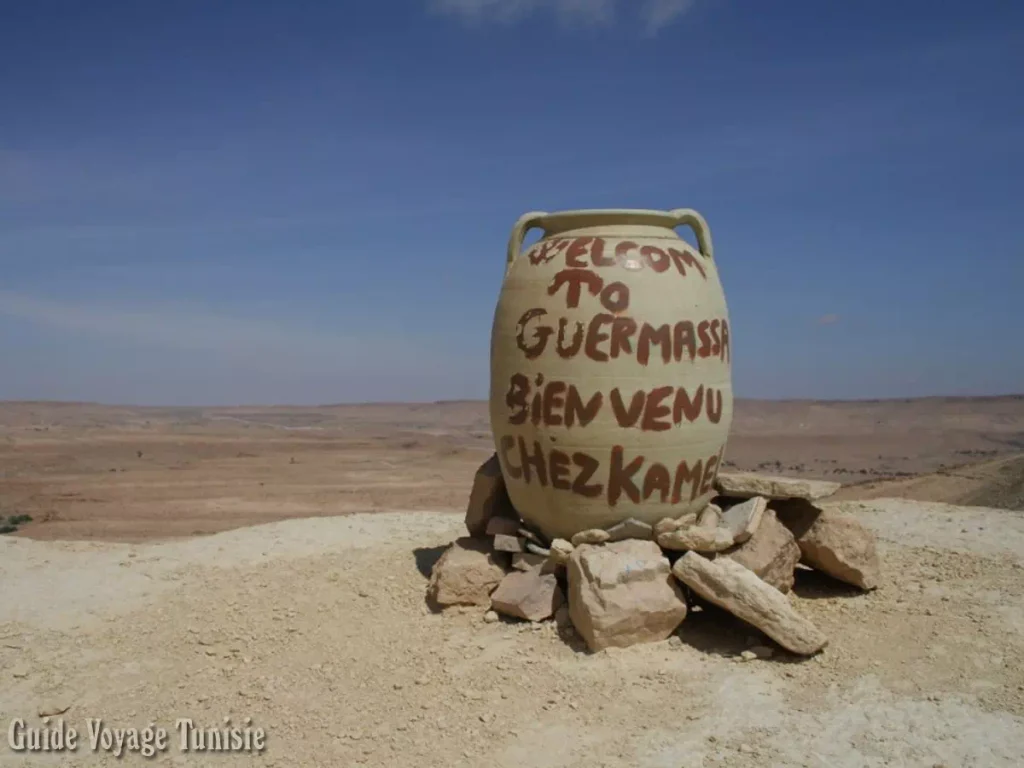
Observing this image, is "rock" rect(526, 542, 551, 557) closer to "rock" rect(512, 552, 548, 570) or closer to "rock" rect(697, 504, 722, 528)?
"rock" rect(512, 552, 548, 570)

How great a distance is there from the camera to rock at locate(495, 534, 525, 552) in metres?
7.26

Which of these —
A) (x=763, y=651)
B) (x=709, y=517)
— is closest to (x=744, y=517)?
(x=709, y=517)

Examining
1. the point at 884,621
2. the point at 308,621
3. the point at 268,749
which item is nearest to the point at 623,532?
the point at 884,621

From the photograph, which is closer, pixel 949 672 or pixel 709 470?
pixel 949 672

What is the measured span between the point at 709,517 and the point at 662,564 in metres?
1.06

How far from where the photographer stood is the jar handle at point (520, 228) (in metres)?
7.55

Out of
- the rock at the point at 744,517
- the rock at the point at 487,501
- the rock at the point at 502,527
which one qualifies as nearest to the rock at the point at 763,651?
the rock at the point at 744,517

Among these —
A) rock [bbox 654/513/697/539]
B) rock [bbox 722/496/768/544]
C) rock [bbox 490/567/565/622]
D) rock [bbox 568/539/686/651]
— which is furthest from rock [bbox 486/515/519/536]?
rock [bbox 722/496/768/544]

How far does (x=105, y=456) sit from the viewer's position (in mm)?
29562

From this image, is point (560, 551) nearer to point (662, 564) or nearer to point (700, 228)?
point (662, 564)

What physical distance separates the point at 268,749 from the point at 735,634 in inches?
140

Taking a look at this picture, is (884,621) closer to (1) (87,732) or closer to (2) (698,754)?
(2) (698,754)

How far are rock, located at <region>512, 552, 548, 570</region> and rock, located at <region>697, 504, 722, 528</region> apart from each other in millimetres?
1404

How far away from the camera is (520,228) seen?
7582mm
